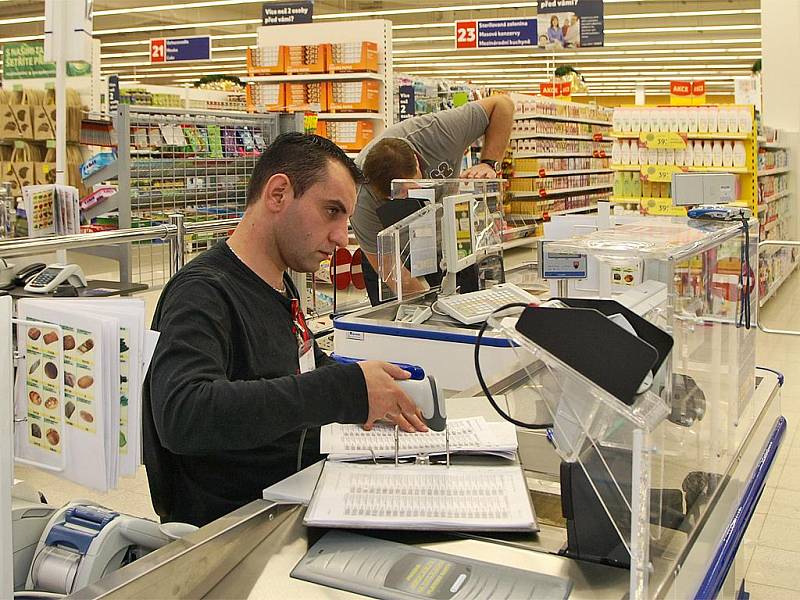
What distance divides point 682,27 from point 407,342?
1877 centimetres

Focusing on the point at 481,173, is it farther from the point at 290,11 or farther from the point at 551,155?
the point at 290,11

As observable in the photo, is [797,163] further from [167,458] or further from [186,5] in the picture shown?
[186,5]

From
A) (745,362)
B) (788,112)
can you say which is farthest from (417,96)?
(745,362)

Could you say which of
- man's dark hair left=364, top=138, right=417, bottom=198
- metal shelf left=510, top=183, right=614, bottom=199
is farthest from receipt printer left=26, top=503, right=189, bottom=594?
metal shelf left=510, top=183, right=614, bottom=199

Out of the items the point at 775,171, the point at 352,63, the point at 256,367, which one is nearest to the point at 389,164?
the point at 256,367

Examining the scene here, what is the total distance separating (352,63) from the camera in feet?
32.2

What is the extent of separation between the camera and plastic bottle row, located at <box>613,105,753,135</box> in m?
8.15

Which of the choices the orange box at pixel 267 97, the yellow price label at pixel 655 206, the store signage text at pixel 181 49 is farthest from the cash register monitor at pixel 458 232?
the store signage text at pixel 181 49

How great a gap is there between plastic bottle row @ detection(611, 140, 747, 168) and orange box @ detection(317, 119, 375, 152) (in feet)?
8.80

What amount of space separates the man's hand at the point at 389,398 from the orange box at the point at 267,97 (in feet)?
29.2

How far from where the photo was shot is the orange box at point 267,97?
10.3m

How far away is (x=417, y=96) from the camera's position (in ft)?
37.5

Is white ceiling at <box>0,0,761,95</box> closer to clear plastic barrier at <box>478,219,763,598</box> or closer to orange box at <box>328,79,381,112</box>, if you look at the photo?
orange box at <box>328,79,381,112</box>

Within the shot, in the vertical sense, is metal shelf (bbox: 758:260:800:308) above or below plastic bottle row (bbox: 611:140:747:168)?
below
